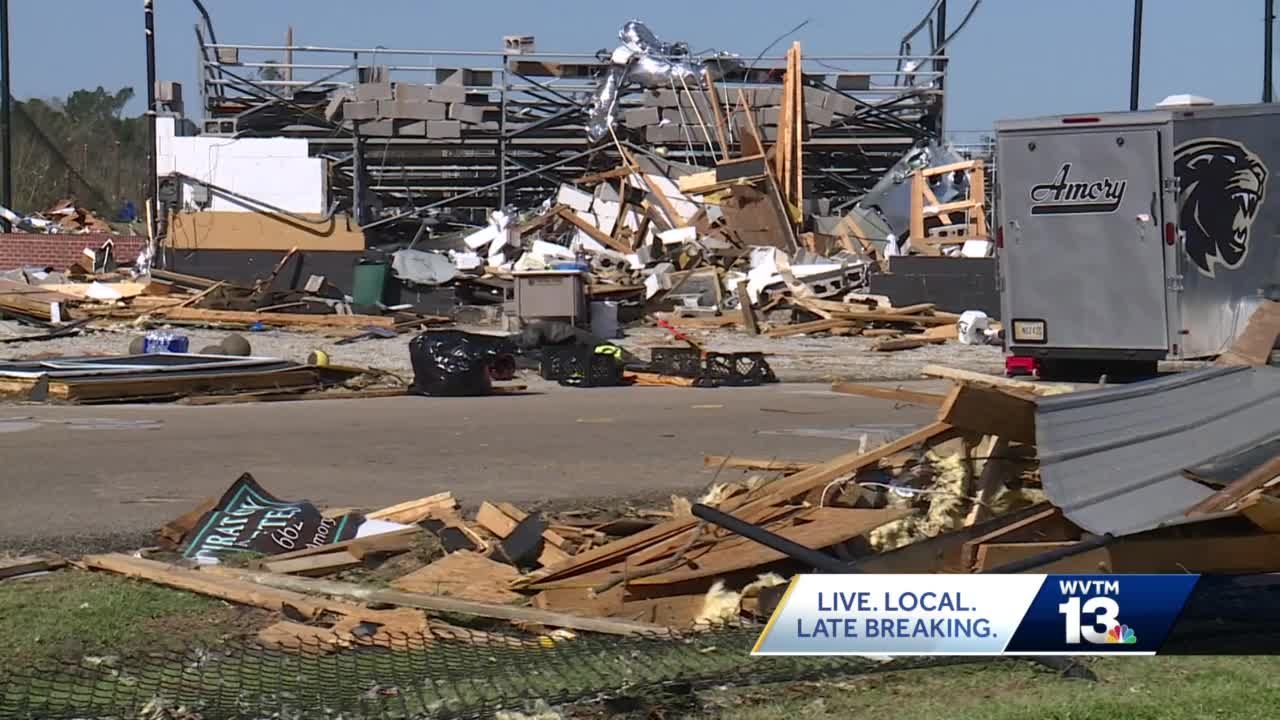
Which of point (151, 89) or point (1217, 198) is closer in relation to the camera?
point (1217, 198)

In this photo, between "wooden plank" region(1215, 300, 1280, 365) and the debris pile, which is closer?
the debris pile

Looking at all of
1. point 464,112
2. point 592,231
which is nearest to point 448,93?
point 464,112

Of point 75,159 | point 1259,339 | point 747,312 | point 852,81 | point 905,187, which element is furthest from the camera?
point 75,159

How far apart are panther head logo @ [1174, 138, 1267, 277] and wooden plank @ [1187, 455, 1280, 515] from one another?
9.97m

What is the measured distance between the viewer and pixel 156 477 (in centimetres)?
1070

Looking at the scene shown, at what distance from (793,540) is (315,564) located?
2.38m

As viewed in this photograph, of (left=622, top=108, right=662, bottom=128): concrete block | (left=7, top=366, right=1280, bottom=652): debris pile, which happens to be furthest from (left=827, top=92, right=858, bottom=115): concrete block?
(left=7, top=366, right=1280, bottom=652): debris pile

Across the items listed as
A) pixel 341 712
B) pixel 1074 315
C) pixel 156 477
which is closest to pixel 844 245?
pixel 1074 315

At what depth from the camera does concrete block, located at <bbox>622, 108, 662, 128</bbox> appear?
3431 cm

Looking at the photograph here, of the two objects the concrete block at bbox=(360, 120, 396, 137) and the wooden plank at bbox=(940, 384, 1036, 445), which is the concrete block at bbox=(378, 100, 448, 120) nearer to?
the concrete block at bbox=(360, 120, 396, 137)

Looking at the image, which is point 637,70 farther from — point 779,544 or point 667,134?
point 779,544

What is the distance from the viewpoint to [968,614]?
5.27m

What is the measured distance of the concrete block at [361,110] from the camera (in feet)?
110

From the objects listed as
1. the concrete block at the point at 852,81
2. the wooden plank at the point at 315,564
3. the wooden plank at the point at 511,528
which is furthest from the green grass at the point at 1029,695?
the concrete block at the point at 852,81
